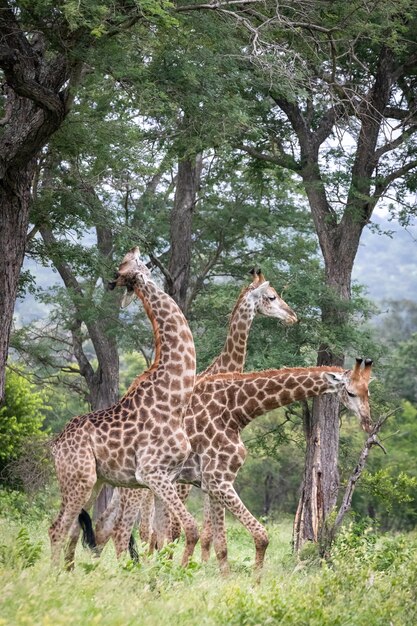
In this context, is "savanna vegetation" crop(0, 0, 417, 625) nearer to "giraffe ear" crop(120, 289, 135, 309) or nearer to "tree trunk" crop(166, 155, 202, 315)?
"tree trunk" crop(166, 155, 202, 315)

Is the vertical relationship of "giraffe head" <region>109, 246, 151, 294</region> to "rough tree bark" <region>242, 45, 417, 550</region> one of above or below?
below

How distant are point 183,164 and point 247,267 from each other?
4.45m

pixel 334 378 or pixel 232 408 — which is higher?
pixel 334 378

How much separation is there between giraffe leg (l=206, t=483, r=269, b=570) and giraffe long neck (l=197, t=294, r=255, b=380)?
2.10 metres

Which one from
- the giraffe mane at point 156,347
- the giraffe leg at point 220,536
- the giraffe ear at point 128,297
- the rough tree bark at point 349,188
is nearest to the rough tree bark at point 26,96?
the giraffe ear at point 128,297

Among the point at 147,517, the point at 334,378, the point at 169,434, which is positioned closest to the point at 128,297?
the point at 169,434

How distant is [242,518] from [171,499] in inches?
37.0

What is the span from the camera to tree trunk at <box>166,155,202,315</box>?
70.8 feet

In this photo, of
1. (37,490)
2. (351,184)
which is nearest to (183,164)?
(351,184)

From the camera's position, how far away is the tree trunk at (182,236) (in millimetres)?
21578

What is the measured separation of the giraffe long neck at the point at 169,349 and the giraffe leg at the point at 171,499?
2.45 feet

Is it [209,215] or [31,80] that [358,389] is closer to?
[31,80]

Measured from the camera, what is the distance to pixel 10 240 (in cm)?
1323

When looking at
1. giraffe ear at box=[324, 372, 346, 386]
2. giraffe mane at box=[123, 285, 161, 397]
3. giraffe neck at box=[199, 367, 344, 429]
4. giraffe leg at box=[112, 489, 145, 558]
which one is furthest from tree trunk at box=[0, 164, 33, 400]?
giraffe ear at box=[324, 372, 346, 386]
